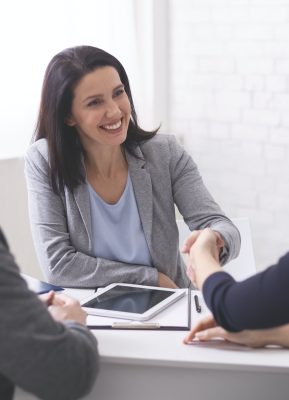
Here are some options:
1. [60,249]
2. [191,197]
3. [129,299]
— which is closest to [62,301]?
[129,299]

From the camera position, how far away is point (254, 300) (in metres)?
1.12

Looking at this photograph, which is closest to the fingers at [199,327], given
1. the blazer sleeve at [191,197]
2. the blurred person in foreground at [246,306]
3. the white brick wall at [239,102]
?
the blurred person in foreground at [246,306]

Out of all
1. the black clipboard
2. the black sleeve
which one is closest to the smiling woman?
the black clipboard

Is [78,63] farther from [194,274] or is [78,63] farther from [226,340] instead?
[226,340]

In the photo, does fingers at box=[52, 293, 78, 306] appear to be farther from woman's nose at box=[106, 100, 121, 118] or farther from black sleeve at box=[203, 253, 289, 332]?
woman's nose at box=[106, 100, 121, 118]

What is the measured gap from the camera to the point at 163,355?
1.23m

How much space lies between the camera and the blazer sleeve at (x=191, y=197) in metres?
2.08

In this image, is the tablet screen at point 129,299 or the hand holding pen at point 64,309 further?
the tablet screen at point 129,299

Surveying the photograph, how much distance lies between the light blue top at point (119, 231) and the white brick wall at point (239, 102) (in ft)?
5.51

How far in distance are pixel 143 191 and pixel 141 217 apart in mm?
87

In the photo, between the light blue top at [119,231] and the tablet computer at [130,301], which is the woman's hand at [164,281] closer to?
the light blue top at [119,231]

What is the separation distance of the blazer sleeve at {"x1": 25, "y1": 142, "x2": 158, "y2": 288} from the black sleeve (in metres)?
0.71

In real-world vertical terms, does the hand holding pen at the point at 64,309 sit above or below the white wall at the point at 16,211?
above

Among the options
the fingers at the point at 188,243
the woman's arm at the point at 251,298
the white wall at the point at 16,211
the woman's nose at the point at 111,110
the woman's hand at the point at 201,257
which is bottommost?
the white wall at the point at 16,211
